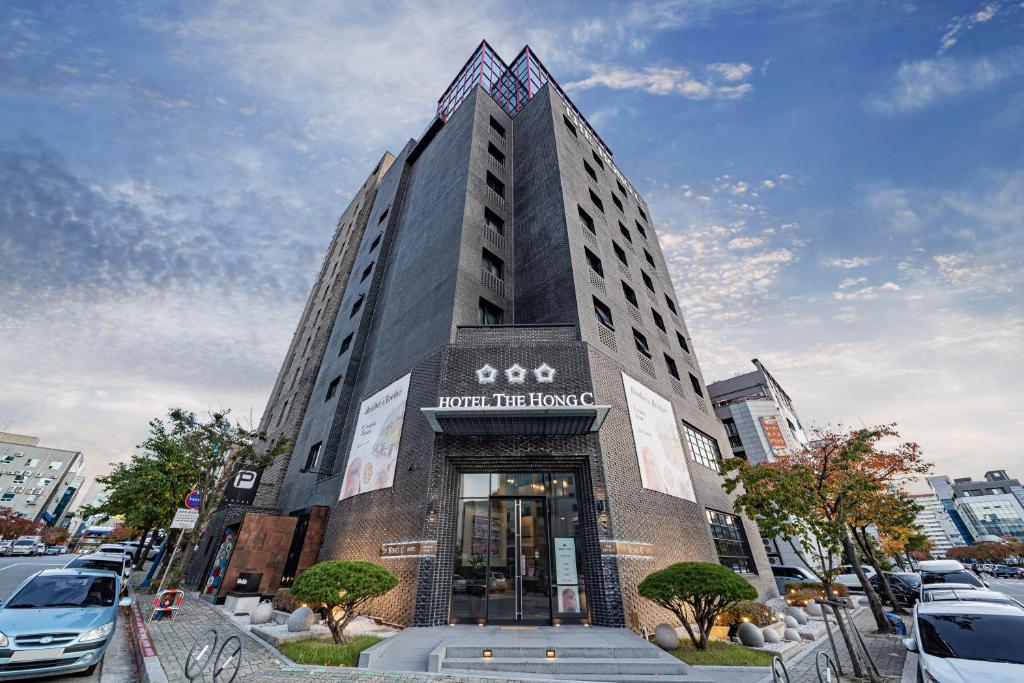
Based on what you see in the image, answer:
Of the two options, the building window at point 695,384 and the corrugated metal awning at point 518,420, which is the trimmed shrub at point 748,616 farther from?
the building window at point 695,384

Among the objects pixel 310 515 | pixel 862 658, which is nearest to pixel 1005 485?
pixel 862 658

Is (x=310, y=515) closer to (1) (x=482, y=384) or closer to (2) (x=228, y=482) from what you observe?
(2) (x=228, y=482)

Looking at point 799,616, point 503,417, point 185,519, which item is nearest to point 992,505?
point 799,616

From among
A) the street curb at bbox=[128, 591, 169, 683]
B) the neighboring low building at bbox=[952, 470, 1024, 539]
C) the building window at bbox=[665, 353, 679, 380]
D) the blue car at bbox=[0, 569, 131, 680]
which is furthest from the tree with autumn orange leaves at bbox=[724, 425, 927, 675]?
the neighboring low building at bbox=[952, 470, 1024, 539]

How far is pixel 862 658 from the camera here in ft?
34.7

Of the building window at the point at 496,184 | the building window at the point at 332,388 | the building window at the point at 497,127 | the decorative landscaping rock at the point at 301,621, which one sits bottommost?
the decorative landscaping rock at the point at 301,621

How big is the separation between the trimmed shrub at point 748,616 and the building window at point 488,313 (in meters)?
13.3

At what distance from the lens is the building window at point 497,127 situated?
27078mm

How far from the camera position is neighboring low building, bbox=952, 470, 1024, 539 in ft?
444

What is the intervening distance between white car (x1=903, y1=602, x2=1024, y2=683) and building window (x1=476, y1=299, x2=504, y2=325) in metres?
15.5

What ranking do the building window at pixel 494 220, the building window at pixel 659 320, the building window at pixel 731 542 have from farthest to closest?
1. the building window at pixel 659 320
2. the building window at pixel 494 220
3. the building window at pixel 731 542

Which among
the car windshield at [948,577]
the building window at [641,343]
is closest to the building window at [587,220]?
the building window at [641,343]

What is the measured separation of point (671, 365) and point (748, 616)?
13695 mm

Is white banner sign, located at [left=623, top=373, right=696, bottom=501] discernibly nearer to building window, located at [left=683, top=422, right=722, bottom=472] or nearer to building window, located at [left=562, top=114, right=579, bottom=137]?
building window, located at [left=683, top=422, right=722, bottom=472]
